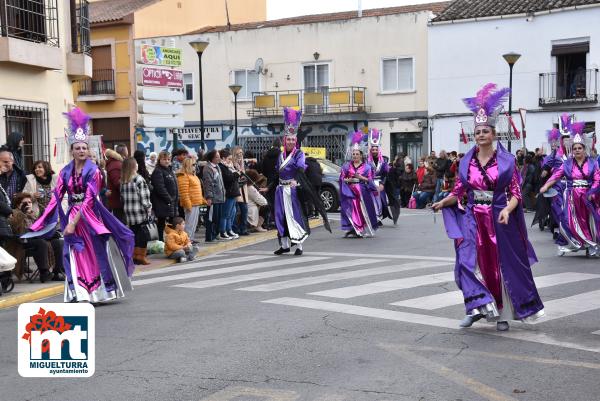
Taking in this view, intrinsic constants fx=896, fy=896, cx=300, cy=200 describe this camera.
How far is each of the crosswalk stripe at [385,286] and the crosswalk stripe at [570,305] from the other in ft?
5.80

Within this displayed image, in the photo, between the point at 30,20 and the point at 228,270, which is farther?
the point at 30,20

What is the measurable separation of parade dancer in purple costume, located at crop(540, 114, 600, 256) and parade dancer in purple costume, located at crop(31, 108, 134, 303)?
696cm

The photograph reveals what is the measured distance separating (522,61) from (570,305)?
1003 inches

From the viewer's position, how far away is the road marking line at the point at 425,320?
7.38 meters

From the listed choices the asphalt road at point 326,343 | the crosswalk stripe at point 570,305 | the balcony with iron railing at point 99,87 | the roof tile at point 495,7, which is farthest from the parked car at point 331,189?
the balcony with iron railing at point 99,87

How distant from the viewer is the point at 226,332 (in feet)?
25.7

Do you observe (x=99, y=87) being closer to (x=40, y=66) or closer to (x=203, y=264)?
(x=40, y=66)

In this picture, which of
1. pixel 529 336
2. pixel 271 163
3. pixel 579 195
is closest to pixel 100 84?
pixel 271 163

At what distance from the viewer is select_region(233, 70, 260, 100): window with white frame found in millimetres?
39344

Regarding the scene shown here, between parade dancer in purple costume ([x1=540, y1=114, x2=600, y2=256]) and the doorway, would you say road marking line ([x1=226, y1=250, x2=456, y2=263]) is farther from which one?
the doorway

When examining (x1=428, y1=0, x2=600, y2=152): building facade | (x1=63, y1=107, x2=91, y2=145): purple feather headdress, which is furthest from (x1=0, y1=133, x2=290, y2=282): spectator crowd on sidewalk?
(x1=428, y1=0, x2=600, y2=152): building facade

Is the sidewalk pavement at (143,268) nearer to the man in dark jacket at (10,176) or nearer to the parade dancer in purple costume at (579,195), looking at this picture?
the man in dark jacket at (10,176)

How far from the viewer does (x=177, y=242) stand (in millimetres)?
14070

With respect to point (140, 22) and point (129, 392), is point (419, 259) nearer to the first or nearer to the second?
point (129, 392)
